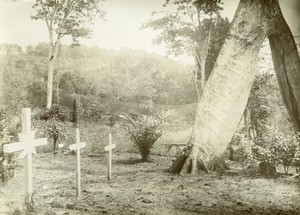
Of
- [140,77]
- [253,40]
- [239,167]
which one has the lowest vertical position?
[239,167]

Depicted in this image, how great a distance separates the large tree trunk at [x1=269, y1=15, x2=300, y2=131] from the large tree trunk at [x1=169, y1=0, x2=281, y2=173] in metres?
0.28

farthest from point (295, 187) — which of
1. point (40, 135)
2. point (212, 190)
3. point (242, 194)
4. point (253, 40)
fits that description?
point (40, 135)

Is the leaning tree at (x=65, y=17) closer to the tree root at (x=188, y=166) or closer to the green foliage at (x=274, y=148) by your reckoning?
the tree root at (x=188, y=166)

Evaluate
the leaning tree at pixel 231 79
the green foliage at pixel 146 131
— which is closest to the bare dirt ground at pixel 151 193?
the leaning tree at pixel 231 79

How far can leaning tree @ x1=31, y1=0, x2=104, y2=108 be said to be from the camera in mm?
4676

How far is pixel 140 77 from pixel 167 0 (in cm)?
143

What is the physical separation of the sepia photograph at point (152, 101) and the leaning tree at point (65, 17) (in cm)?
2

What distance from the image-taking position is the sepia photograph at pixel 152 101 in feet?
12.5

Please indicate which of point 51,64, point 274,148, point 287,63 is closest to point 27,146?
point 51,64

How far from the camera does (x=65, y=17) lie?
4961mm

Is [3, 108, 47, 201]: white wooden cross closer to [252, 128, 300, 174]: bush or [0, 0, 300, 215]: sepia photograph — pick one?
[0, 0, 300, 215]: sepia photograph

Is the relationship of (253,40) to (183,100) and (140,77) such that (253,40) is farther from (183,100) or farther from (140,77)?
(140,77)

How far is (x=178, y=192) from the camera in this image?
400 centimetres

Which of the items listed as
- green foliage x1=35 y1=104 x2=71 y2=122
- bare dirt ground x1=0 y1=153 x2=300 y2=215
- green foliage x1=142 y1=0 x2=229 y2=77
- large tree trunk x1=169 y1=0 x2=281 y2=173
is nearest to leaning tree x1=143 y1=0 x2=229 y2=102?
green foliage x1=142 y1=0 x2=229 y2=77
